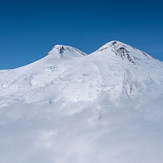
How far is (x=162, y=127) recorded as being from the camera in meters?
10.4

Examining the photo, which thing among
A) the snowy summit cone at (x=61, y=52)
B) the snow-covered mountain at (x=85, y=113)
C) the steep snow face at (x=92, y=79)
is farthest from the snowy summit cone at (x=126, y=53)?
the snowy summit cone at (x=61, y=52)

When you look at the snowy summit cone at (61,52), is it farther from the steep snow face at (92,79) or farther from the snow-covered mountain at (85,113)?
the snow-covered mountain at (85,113)

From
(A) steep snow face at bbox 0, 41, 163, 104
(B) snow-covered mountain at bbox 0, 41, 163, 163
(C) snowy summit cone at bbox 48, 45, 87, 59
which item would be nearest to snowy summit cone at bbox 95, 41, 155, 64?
(A) steep snow face at bbox 0, 41, 163, 104

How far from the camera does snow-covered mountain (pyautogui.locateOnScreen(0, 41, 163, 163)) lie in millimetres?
9250

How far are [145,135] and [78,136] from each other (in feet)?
15.4

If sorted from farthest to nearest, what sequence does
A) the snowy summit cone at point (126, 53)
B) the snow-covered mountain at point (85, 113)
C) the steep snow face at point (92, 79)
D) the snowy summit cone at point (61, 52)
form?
1. the snowy summit cone at point (61, 52)
2. the snowy summit cone at point (126, 53)
3. the steep snow face at point (92, 79)
4. the snow-covered mountain at point (85, 113)

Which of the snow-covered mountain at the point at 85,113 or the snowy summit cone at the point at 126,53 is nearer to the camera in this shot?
the snow-covered mountain at the point at 85,113

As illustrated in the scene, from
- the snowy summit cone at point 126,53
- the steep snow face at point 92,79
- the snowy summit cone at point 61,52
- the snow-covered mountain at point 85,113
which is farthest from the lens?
the snowy summit cone at point 61,52

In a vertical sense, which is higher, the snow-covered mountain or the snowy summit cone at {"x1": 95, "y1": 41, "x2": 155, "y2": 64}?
the snowy summit cone at {"x1": 95, "y1": 41, "x2": 155, "y2": 64}

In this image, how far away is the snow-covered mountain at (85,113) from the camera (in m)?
9.25

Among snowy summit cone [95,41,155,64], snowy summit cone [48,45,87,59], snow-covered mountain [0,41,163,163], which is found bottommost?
snow-covered mountain [0,41,163,163]

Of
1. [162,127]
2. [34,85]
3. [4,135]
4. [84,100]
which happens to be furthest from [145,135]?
[34,85]

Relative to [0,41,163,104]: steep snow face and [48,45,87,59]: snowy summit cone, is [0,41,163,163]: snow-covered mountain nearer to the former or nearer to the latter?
[0,41,163,104]: steep snow face

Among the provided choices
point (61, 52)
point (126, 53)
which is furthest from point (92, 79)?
point (61, 52)
